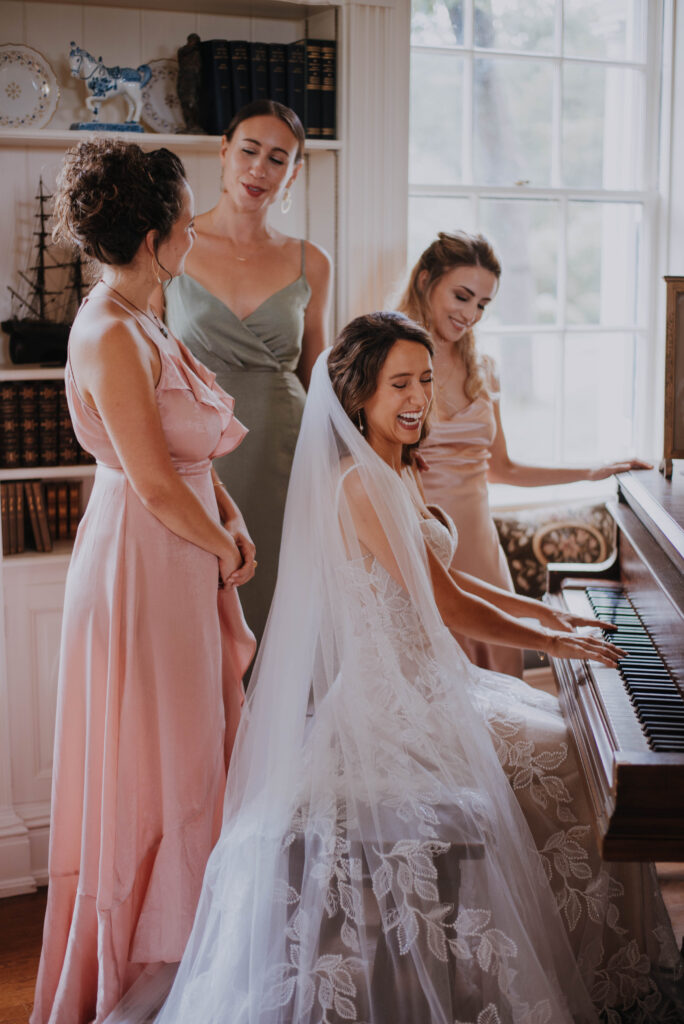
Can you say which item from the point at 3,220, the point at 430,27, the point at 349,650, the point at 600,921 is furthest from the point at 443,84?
the point at 600,921

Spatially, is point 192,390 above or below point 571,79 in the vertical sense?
below

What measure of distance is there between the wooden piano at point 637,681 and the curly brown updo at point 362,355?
619 millimetres

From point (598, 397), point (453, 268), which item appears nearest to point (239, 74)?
point (453, 268)

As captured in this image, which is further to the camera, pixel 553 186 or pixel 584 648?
pixel 553 186

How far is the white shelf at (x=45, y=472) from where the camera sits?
9.78 ft

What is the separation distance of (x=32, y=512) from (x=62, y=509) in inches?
4.2

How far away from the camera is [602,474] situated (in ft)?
9.28

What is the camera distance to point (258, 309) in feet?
9.72

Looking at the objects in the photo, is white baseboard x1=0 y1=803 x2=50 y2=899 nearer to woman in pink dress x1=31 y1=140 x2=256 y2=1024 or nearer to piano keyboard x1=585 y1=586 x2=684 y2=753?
woman in pink dress x1=31 y1=140 x2=256 y2=1024

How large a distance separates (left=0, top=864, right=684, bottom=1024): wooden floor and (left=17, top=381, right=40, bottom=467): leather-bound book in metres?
1.22

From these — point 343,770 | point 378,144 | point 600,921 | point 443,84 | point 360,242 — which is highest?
point 443,84

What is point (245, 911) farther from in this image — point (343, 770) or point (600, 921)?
point (600, 921)

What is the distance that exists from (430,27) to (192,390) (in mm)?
2088

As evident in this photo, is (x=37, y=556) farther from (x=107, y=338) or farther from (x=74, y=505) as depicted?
(x=107, y=338)
